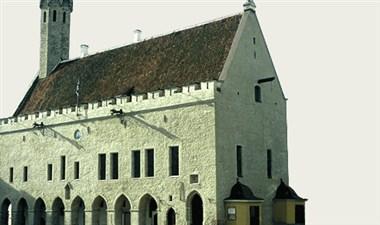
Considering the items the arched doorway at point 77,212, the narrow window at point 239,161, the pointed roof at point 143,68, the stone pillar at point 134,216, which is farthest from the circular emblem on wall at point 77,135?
the narrow window at point 239,161

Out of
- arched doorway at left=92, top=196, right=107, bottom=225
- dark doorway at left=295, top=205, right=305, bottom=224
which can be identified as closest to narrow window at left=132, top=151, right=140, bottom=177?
arched doorway at left=92, top=196, right=107, bottom=225

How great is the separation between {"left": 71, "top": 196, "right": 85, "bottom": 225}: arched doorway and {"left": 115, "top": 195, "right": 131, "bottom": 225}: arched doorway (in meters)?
4.25

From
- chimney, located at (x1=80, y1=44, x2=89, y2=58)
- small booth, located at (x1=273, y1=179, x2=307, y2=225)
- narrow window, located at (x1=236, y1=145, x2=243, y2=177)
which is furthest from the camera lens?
chimney, located at (x1=80, y1=44, x2=89, y2=58)

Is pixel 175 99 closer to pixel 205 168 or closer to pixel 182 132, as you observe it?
pixel 182 132

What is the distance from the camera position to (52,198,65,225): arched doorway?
4288 centimetres

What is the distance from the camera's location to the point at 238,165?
3500cm

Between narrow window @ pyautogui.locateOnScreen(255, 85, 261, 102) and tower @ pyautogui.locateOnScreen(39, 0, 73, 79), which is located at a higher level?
tower @ pyautogui.locateOnScreen(39, 0, 73, 79)

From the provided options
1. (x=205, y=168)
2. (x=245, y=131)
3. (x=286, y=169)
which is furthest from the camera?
(x=286, y=169)

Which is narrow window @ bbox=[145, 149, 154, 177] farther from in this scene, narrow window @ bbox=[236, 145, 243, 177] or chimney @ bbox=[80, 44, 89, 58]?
chimney @ bbox=[80, 44, 89, 58]

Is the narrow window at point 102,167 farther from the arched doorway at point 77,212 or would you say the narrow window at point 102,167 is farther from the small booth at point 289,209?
the small booth at point 289,209

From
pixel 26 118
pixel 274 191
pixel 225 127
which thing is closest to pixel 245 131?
pixel 225 127

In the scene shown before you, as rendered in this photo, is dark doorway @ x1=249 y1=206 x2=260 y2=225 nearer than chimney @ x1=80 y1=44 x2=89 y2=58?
Yes

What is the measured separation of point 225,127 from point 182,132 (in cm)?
274

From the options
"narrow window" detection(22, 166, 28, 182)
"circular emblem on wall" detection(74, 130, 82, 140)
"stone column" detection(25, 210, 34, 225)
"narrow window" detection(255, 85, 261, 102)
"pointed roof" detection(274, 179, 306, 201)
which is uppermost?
"narrow window" detection(255, 85, 261, 102)
